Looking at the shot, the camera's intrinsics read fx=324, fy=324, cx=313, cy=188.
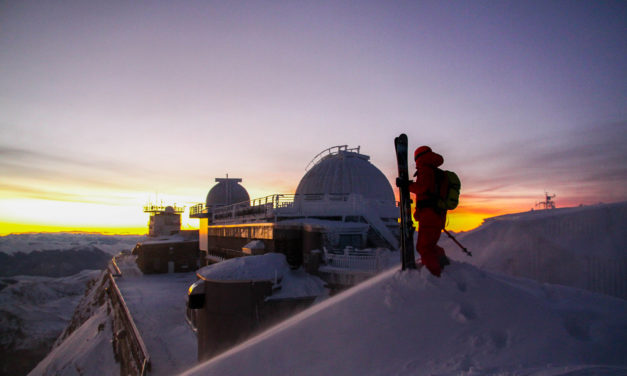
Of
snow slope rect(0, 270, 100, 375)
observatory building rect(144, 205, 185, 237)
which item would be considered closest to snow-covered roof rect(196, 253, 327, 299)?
snow slope rect(0, 270, 100, 375)

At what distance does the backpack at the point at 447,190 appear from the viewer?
16.9 ft

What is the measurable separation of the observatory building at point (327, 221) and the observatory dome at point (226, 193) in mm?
10370

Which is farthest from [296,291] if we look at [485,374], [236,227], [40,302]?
[40,302]

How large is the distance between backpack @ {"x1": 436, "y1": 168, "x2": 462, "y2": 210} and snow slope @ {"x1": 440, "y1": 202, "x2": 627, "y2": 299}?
7.59 feet

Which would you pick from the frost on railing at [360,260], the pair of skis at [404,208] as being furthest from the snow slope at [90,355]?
the pair of skis at [404,208]

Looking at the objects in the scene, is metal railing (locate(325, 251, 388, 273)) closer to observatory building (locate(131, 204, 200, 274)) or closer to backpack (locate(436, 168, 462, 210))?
backpack (locate(436, 168, 462, 210))

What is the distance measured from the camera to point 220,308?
11.4m

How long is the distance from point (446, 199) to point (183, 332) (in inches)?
650

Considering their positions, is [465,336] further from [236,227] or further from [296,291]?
[236,227]

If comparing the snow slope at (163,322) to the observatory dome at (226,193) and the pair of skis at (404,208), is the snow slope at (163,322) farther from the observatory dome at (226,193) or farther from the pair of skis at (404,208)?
the pair of skis at (404,208)

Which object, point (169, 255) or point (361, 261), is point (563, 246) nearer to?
point (361, 261)

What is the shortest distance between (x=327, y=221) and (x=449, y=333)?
12.1 metres

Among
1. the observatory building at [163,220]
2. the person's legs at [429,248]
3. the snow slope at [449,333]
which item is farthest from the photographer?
the observatory building at [163,220]

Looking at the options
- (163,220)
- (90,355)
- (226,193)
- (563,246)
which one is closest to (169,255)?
(226,193)
